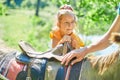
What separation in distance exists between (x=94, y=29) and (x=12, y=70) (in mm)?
6019

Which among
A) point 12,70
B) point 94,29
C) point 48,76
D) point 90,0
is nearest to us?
point 48,76

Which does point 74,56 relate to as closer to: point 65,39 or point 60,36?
point 65,39

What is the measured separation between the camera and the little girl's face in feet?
10.7

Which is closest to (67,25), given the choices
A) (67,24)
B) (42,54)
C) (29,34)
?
(67,24)

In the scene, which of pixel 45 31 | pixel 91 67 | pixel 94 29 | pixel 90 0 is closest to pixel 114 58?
pixel 91 67

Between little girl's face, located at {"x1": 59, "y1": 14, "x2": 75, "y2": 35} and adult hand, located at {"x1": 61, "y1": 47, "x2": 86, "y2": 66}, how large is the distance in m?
0.61

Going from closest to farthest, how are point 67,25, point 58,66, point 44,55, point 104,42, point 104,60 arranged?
point 104,60 < point 104,42 < point 58,66 < point 44,55 < point 67,25

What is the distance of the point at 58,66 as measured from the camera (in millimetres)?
2775

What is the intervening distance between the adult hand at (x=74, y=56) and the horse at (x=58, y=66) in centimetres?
4

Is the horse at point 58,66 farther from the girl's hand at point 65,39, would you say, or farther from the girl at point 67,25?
the girl at point 67,25

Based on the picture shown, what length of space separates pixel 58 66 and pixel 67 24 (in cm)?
62

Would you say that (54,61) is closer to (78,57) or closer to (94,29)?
(78,57)

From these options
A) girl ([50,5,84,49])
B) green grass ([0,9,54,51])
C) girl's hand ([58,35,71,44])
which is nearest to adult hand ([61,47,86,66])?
girl's hand ([58,35,71,44])

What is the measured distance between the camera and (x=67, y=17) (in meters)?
3.24
